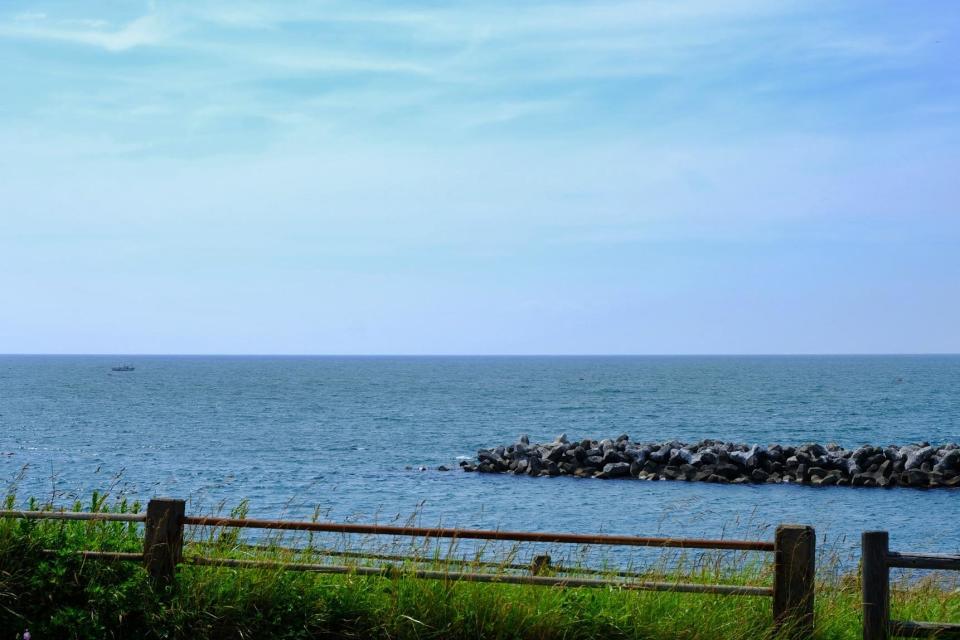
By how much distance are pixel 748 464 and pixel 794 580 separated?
3652cm

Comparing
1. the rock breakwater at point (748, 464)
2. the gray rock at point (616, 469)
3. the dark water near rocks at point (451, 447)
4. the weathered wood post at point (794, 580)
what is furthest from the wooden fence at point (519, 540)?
the rock breakwater at point (748, 464)

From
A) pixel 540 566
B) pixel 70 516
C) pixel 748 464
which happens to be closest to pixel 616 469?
pixel 748 464

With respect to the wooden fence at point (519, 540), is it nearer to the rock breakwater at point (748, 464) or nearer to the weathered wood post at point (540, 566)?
the weathered wood post at point (540, 566)

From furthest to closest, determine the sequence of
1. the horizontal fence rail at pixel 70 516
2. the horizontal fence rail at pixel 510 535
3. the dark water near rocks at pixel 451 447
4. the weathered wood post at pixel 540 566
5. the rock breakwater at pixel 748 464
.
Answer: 1. the rock breakwater at pixel 748 464
2. the dark water near rocks at pixel 451 447
3. the weathered wood post at pixel 540 566
4. the horizontal fence rail at pixel 70 516
5. the horizontal fence rail at pixel 510 535

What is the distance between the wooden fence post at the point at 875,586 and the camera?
27.0 ft

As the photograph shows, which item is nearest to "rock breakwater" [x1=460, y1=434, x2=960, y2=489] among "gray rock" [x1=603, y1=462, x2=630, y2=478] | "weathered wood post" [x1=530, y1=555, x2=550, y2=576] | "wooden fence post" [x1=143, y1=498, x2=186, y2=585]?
"gray rock" [x1=603, y1=462, x2=630, y2=478]

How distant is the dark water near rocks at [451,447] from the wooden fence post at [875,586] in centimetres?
385

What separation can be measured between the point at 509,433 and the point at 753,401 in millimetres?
45770

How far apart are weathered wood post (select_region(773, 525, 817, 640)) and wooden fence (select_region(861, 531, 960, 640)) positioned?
0.50 metres

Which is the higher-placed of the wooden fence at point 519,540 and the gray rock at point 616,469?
the wooden fence at point 519,540

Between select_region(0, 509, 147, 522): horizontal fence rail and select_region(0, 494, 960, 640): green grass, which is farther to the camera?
select_region(0, 509, 147, 522): horizontal fence rail

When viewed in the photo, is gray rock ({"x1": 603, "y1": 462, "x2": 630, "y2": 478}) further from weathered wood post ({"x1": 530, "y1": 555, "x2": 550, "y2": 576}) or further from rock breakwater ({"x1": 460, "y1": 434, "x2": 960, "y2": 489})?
weathered wood post ({"x1": 530, "y1": 555, "x2": 550, "y2": 576})

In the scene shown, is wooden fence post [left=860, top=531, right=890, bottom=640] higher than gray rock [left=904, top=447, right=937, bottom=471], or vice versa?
wooden fence post [left=860, top=531, right=890, bottom=640]

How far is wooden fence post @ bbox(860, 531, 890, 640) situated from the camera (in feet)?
27.0
